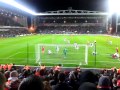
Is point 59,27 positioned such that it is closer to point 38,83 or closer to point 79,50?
point 79,50

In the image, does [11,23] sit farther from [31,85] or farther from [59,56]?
[31,85]

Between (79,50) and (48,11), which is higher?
(48,11)

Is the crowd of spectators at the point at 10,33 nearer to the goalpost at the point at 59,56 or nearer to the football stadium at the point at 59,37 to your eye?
the football stadium at the point at 59,37

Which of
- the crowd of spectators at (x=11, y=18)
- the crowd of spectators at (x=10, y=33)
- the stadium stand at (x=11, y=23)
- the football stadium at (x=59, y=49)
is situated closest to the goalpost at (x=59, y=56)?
the football stadium at (x=59, y=49)

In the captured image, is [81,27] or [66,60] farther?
[81,27]

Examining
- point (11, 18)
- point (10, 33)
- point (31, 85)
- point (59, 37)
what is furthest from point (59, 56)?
point (11, 18)

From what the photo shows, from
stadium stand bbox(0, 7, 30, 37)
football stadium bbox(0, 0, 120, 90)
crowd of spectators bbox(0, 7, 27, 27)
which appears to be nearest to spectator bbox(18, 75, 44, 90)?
football stadium bbox(0, 0, 120, 90)

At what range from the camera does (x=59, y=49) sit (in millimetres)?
31984

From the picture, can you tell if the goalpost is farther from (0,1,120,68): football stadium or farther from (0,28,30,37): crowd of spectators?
(0,28,30,37): crowd of spectators

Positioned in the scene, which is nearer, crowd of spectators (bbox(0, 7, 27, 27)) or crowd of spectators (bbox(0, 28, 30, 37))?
crowd of spectators (bbox(0, 28, 30, 37))

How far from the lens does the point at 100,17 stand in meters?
145

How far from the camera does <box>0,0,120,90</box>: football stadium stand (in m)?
7.49

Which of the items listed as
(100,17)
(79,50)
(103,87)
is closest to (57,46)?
(79,50)

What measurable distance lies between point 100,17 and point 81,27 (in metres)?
10.4
